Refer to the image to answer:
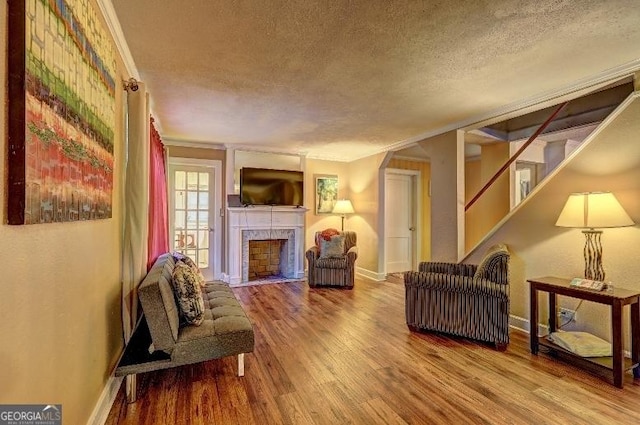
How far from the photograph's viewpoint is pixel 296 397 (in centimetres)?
204

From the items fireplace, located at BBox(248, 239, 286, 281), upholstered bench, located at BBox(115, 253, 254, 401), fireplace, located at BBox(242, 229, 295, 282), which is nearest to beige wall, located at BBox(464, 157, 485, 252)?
fireplace, located at BBox(242, 229, 295, 282)

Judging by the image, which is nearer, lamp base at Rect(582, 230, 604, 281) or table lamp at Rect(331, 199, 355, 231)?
lamp base at Rect(582, 230, 604, 281)

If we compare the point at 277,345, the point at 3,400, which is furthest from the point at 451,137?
the point at 3,400

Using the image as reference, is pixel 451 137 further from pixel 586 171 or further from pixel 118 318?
pixel 118 318

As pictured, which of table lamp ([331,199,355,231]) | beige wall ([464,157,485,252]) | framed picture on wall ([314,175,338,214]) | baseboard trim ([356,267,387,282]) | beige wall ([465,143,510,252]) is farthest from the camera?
framed picture on wall ([314,175,338,214])

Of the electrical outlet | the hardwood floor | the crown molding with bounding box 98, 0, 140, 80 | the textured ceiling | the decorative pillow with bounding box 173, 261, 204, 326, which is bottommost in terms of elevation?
the hardwood floor

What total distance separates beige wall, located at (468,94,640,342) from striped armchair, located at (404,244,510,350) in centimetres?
51

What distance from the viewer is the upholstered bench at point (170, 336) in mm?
1945

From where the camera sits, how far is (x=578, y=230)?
2.79 metres

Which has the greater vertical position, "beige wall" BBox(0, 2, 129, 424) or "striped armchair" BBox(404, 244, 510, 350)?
"beige wall" BBox(0, 2, 129, 424)

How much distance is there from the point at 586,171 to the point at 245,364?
3.36 meters

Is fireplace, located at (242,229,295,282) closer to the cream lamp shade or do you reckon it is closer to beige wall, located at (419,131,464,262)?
beige wall, located at (419,131,464,262)

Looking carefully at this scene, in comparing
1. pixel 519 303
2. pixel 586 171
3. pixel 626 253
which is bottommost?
pixel 519 303

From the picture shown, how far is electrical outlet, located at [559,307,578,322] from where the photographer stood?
2812mm
